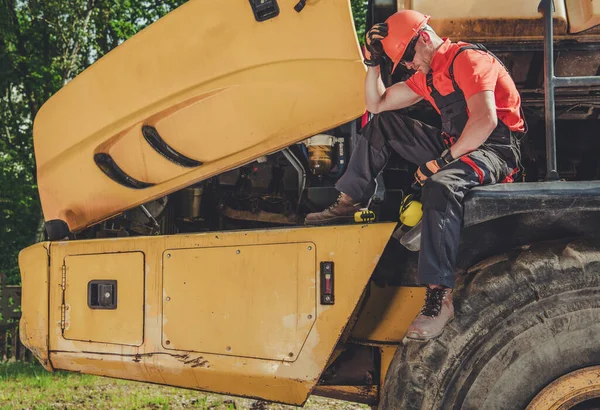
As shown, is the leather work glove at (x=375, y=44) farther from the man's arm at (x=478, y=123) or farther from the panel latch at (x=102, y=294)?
the panel latch at (x=102, y=294)

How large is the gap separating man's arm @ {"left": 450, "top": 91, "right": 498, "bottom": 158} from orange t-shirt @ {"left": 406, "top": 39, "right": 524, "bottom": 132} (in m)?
0.03

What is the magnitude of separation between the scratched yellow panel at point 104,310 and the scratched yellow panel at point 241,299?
16cm

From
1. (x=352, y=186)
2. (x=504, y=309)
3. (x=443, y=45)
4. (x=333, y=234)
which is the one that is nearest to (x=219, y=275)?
(x=333, y=234)

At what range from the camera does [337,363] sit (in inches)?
124

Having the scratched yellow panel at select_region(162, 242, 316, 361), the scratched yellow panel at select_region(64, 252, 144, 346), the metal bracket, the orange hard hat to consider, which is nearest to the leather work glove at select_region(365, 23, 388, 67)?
the orange hard hat

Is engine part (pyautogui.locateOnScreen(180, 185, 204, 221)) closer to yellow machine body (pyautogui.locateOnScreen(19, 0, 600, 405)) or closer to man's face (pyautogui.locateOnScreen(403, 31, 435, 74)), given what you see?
yellow machine body (pyautogui.locateOnScreen(19, 0, 600, 405))

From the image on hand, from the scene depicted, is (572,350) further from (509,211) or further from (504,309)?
(509,211)

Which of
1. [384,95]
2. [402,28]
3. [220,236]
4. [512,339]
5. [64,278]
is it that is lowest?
[512,339]

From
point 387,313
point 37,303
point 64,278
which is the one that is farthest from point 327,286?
point 37,303

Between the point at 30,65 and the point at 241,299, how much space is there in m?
14.5

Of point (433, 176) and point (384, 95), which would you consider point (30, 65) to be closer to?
point (384, 95)

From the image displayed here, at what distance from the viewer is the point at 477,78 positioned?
260 centimetres

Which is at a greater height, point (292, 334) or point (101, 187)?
point (101, 187)

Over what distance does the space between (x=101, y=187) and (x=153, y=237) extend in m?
0.52
